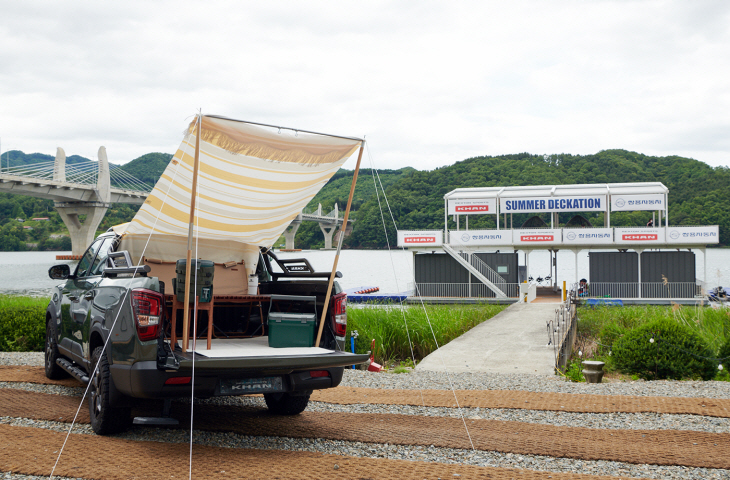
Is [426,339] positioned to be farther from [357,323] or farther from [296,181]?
[296,181]

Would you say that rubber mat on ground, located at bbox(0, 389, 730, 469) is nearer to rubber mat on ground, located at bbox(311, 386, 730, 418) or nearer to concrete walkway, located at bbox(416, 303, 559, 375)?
rubber mat on ground, located at bbox(311, 386, 730, 418)

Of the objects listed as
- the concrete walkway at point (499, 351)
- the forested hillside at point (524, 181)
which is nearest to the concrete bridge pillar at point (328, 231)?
the forested hillside at point (524, 181)

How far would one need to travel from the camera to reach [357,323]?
11.5 metres

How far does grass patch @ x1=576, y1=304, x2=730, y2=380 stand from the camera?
8555 mm

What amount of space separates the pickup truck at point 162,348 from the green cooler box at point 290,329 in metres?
0.13

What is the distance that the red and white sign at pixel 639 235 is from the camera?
25891 mm

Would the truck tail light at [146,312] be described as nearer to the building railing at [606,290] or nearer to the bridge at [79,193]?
the building railing at [606,290]

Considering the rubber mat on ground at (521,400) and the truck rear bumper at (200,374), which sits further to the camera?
the rubber mat on ground at (521,400)

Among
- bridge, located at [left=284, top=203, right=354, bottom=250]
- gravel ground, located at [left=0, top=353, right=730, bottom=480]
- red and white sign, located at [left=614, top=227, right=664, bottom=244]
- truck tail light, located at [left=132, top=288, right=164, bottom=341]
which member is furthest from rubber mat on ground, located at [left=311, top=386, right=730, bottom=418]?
bridge, located at [left=284, top=203, right=354, bottom=250]

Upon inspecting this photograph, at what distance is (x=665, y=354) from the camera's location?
8.27m

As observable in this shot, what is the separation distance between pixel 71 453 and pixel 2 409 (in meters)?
1.74

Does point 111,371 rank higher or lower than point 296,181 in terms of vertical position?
lower

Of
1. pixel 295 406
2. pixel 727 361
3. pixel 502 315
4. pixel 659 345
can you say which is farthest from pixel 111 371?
pixel 502 315

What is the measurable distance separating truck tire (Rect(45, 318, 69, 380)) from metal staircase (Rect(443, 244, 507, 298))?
A: 2209 centimetres
